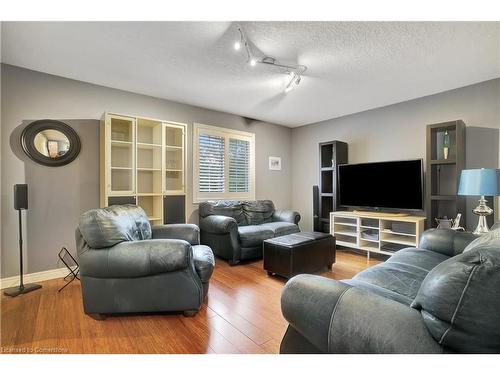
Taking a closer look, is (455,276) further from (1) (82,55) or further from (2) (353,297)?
(1) (82,55)

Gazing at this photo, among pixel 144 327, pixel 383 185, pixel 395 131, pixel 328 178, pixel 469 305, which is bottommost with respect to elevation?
pixel 144 327

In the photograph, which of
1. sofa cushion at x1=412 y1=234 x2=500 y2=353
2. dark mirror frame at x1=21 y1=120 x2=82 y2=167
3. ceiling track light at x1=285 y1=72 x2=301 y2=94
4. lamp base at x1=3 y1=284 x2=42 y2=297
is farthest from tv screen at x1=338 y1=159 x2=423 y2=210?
lamp base at x1=3 y1=284 x2=42 y2=297

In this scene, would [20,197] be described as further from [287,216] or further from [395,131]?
[395,131]

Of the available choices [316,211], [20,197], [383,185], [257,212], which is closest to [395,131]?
[383,185]

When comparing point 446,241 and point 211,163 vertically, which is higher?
point 211,163

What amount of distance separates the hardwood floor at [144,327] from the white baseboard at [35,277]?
313 millimetres

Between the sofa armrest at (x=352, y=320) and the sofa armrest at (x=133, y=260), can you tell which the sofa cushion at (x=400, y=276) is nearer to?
the sofa armrest at (x=352, y=320)

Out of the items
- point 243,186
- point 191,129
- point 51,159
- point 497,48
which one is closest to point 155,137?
point 191,129

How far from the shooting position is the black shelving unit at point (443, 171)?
9.52 ft

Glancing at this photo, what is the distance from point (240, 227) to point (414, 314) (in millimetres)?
2876

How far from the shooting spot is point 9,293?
2287 mm

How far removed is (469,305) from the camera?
748mm

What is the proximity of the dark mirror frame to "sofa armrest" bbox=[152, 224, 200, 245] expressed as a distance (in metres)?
1.38
